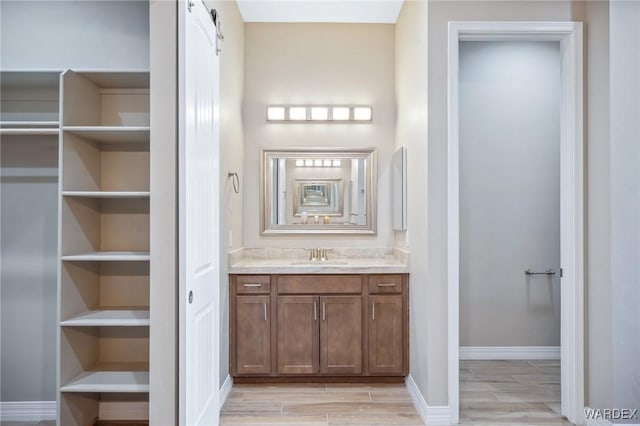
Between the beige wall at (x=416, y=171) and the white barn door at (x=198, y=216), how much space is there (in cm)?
135

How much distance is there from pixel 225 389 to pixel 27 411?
124 cm

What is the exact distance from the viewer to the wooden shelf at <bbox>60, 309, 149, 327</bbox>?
2197mm

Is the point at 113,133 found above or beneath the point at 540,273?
above

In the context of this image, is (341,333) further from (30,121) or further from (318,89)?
(30,121)

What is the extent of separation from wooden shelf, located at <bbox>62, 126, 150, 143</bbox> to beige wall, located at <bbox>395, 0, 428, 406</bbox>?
175 cm

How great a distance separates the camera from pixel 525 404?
2965 mm

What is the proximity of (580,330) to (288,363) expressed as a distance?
205 centimetres

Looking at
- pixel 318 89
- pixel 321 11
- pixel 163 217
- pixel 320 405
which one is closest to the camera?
pixel 163 217

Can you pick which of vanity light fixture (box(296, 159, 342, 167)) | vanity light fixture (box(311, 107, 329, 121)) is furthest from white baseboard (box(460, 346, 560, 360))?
vanity light fixture (box(311, 107, 329, 121))

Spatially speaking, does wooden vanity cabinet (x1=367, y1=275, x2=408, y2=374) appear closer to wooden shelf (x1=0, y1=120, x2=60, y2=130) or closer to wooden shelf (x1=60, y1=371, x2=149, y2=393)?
wooden shelf (x1=60, y1=371, x2=149, y2=393)

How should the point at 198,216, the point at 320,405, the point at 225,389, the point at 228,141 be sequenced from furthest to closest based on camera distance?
the point at 228,141, the point at 225,389, the point at 320,405, the point at 198,216

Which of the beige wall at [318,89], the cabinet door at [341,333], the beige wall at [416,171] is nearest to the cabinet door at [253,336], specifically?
the cabinet door at [341,333]

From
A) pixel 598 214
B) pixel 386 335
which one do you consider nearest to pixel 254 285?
pixel 386 335

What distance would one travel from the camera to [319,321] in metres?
3.31
